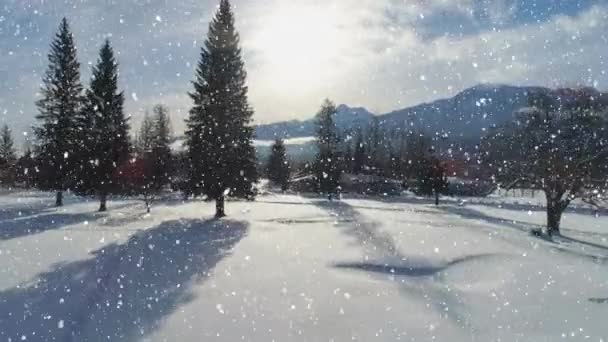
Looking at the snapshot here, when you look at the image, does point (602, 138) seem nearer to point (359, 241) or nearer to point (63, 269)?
point (359, 241)

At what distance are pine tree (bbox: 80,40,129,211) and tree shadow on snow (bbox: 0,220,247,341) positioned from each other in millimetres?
20787

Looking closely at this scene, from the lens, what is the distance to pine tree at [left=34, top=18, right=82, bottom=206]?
40.0 metres

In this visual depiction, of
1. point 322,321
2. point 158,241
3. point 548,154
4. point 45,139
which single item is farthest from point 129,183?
point 322,321

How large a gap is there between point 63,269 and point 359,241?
1084cm

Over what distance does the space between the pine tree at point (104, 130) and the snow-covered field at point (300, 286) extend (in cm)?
1587

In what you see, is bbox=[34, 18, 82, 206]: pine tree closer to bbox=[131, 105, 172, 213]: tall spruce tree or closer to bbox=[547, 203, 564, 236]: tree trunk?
bbox=[131, 105, 172, 213]: tall spruce tree

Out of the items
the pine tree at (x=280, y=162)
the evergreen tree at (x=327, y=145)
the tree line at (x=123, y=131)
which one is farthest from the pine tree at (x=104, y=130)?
the pine tree at (x=280, y=162)

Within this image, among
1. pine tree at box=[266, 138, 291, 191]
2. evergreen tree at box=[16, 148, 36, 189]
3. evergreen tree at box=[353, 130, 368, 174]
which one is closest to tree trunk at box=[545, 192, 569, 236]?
pine tree at box=[266, 138, 291, 191]

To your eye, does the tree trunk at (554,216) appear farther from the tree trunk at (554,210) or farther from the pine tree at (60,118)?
the pine tree at (60,118)

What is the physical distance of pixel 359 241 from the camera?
67.1 ft

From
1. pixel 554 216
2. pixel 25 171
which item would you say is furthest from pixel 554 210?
pixel 25 171

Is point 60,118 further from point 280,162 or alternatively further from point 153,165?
point 280,162

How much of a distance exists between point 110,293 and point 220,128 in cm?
2051

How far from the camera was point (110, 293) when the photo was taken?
40.3 feet
